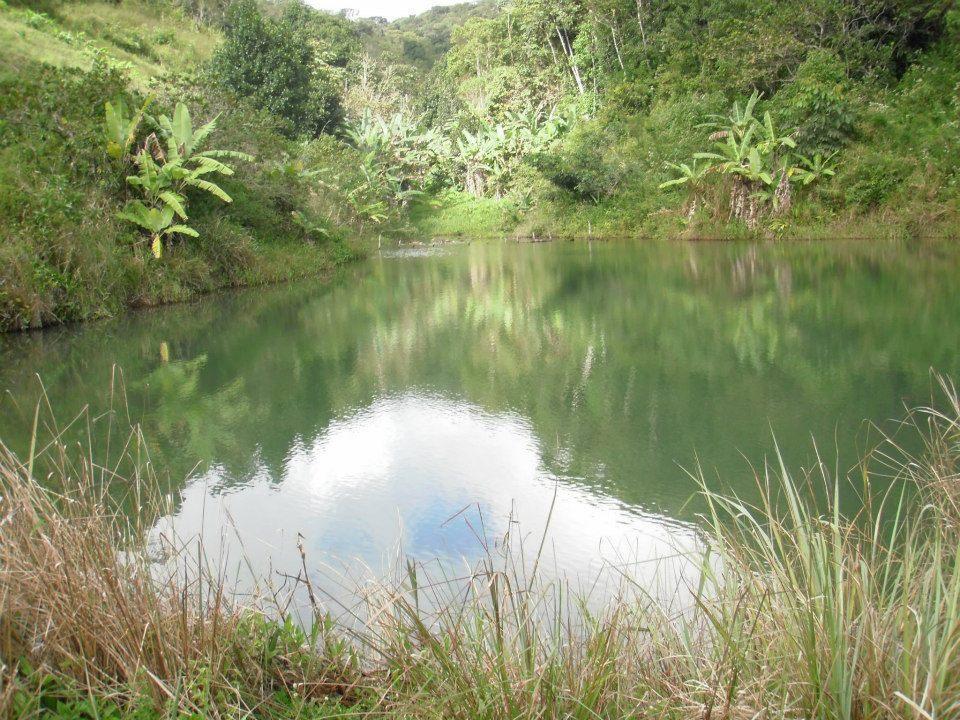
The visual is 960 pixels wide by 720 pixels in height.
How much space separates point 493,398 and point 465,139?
30375 millimetres

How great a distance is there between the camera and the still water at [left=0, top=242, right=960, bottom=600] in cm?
444

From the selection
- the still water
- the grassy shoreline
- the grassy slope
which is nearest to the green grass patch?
the grassy slope

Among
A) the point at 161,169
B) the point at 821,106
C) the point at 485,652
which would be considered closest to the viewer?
the point at 485,652

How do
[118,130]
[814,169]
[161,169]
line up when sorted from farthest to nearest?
[814,169] → [161,169] → [118,130]

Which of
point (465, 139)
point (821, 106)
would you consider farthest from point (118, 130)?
point (465, 139)

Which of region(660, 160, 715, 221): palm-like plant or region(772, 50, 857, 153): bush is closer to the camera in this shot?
region(772, 50, 857, 153): bush

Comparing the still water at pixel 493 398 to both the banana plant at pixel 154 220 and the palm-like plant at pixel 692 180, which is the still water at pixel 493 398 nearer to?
the banana plant at pixel 154 220

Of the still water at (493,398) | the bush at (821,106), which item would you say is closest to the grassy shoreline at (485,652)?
the still water at (493,398)

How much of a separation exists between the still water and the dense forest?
1497 mm

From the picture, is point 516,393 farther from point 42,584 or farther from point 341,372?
point 42,584

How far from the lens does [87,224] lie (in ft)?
37.8

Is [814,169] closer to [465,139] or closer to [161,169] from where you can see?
[161,169]

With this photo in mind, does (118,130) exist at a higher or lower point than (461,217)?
higher

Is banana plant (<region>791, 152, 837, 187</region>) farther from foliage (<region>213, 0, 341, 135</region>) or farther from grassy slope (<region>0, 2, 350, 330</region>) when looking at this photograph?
foliage (<region>213, 0, 341, 135</region>)
